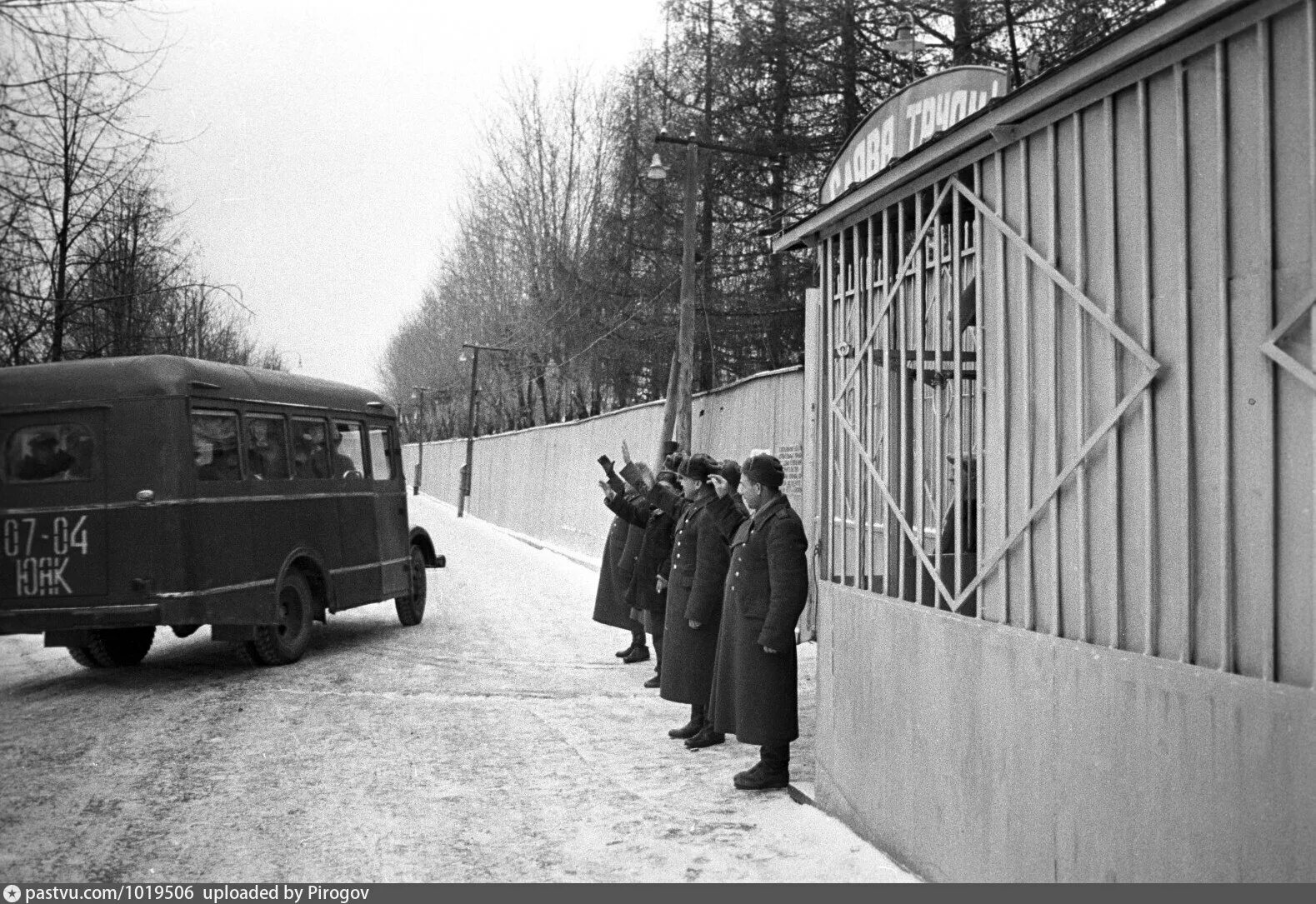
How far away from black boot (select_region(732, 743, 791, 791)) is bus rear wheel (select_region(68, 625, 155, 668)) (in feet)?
20.8

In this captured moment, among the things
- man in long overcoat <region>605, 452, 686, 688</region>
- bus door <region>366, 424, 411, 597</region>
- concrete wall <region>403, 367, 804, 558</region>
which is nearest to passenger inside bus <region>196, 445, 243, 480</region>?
bus door <region>366, 424, 411, 597</region>

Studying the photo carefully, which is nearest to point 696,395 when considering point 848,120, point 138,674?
point 848,120

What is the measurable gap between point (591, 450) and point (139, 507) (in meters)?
17.8

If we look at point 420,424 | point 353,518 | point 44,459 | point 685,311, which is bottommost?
point 353,518

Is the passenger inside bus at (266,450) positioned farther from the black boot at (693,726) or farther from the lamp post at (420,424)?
the lamp post at (420,424)

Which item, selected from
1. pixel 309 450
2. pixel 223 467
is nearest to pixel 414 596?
pixel 309 450

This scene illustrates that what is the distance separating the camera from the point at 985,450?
15.6ft

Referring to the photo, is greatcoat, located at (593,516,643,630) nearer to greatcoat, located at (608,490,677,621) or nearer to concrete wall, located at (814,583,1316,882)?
greatcoat, located at (608,490,677,621)

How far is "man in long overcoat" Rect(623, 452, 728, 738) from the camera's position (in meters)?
7.45

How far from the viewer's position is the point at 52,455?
9.84 meters

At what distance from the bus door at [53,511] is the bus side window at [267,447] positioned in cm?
132

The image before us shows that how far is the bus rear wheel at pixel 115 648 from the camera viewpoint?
418 inches

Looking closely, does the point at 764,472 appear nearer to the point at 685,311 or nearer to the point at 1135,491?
Answer: the point at 1135,491

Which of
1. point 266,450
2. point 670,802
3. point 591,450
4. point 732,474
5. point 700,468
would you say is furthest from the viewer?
point 591,450
